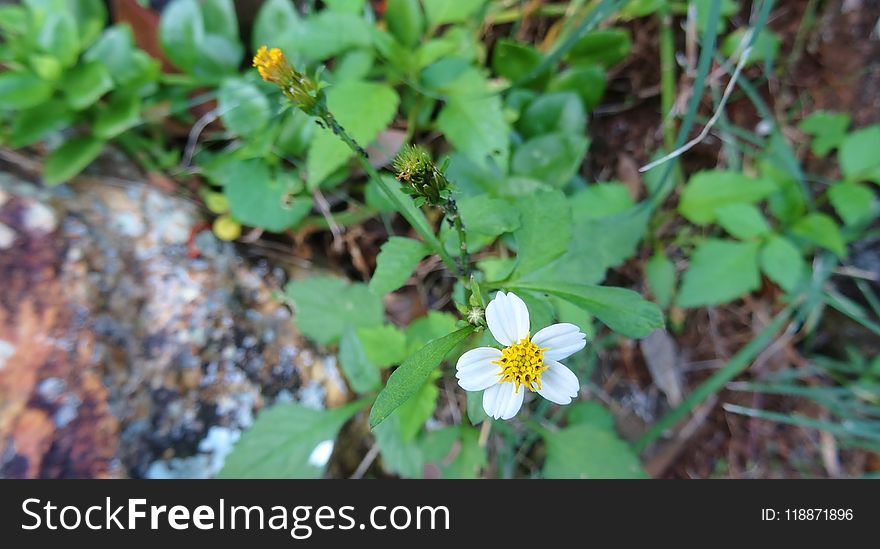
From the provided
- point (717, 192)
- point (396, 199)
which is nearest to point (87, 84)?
point (396, 199)

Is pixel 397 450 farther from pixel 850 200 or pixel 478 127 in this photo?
pixel 850 200

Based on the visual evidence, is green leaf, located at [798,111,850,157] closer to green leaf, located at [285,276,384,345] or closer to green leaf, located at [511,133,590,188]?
green leaf, located at [511,133,590,188]

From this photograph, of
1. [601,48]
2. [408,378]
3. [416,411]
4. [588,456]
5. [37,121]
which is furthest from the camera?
[601,48]

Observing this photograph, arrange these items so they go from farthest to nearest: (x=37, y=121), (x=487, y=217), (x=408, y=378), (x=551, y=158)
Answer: (x=37, y=121) < (x=551, y=158) < (x=487, y=217) < (x=408, y=378)

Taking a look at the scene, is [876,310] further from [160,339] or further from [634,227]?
[160,339]
